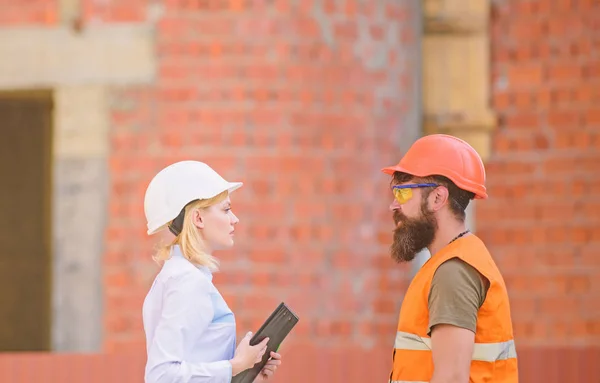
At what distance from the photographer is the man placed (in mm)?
3020

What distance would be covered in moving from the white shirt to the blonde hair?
3cm

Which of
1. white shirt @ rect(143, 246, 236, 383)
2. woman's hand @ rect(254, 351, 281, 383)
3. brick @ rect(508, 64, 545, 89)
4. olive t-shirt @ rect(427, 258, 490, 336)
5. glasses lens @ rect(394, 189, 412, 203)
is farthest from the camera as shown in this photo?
brick @ rect(508, 64, 545, 89)

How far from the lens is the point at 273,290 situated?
6.05 meters

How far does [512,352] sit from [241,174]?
3.11 metres

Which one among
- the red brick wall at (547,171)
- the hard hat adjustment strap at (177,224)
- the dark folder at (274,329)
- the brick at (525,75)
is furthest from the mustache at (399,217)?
the brick at (525,75)

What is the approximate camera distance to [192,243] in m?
3.37

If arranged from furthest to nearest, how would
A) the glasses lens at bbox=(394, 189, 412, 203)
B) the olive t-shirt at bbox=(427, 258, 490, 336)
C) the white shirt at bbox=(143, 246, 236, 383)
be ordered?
the glasses lens at bbox=(394, 189, 412, 203)
the white shirt at bbox=(143, 246, 236, 383)
the olive t-shirt at bbox=(427, 258, 490, 336)

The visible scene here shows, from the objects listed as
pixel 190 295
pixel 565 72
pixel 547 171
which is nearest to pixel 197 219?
pixel 190 295

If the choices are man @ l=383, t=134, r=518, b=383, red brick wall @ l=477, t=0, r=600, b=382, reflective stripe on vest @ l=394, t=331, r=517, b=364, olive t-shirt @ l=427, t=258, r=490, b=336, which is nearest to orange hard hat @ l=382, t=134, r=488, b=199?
man @ l=383, t=134, r=518, b=383

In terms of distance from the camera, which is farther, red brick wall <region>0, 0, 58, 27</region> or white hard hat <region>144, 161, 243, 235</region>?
red brick wall <region>0, 0, 58, 27</region>

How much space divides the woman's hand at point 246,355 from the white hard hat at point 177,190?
45 cm

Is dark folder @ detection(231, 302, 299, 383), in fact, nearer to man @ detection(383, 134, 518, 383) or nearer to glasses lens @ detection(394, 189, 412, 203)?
man @ detection(383, 134, 518, 383)

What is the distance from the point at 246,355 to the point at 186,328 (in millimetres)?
238

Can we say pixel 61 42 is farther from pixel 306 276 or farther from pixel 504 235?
pixel 504 235
